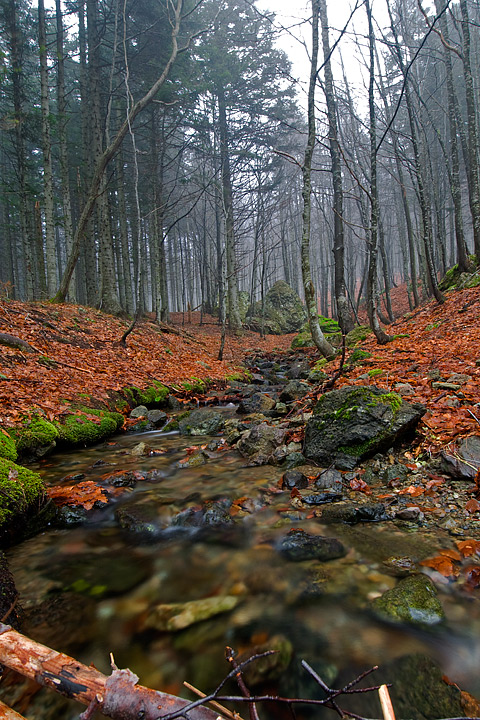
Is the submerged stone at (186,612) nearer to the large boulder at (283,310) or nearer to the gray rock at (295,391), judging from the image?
the gray rock at (295,391)

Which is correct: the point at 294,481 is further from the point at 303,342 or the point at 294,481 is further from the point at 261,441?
the point at 303,342

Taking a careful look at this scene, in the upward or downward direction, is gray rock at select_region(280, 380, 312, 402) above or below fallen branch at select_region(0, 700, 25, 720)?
above

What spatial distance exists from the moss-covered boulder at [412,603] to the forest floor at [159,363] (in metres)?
1.75

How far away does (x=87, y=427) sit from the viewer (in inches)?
220

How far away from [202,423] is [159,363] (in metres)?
4.25

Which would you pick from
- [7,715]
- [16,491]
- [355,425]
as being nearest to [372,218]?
[355,425]

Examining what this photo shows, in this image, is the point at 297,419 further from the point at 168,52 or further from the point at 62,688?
the point at 168,52

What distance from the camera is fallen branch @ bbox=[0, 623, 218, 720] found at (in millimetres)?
1060

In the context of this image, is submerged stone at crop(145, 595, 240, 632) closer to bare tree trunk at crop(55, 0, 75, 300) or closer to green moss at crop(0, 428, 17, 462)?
green moss at crop(0, 428, 17, 462)

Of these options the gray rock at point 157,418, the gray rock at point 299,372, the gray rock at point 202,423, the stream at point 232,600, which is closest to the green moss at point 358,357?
the gray rock at point 299,372

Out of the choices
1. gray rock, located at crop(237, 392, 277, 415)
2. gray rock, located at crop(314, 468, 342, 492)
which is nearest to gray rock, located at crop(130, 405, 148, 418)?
gray rock, located at crop(237, 392, 277, 415)

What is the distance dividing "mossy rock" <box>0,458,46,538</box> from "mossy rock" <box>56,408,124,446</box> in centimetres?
215

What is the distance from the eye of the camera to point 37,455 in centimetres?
471

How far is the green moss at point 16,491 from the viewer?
276cm
